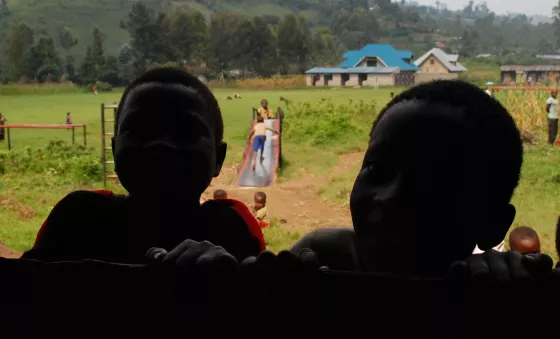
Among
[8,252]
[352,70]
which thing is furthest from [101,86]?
[8,252]

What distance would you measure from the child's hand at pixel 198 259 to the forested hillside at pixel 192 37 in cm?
2935

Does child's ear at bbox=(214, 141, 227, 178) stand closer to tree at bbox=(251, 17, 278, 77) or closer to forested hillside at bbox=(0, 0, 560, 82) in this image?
forested hillside at bbox=(0, 0, 560, 82)

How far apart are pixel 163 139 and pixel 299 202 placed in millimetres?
9575

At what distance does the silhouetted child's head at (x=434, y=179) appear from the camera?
892 mm

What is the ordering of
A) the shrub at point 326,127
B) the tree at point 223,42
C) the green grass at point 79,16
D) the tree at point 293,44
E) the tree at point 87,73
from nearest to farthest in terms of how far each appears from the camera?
1. the shrub at point 326,127
2. the tree at point 87,73
3. the tree at point 223,42
4. the tree at point 293,44
5. the green grass at point 79,16

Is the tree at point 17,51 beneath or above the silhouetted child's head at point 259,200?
above

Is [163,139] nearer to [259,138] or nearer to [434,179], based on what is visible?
[434,179]

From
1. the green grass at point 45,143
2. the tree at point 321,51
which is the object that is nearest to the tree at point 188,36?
the green grass at point 45,143

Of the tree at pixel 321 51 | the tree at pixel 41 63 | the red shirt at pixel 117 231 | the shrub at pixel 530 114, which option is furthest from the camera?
the tree at pixel 321 51

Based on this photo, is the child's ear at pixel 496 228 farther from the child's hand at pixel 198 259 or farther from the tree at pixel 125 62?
the tree at pixel 125 62

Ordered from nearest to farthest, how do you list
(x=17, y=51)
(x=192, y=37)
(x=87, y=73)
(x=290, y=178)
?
(x=290, y=178) < (x=192, y=37) < (x=17, y=51) < (x=87, y=73)

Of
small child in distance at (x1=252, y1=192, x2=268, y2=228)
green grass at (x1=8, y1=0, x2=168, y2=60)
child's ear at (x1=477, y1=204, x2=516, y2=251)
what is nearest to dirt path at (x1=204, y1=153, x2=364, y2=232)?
small child in distance at (x1=252, y1=192, x2=268, y2=228)

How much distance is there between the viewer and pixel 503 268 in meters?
0.72

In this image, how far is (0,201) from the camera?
10133 millimetres
